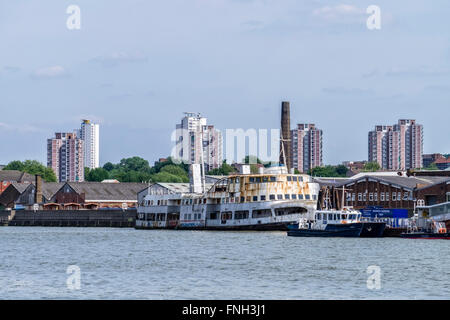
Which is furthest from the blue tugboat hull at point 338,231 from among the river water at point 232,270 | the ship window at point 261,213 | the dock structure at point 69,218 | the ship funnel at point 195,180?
the dock structure at point 69,218

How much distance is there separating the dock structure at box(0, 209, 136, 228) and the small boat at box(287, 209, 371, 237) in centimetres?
5411

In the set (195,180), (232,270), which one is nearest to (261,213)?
(195,180)

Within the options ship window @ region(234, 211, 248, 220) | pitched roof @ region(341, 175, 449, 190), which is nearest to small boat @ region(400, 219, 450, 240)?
ship window @ region(234, 211, 248, 220)

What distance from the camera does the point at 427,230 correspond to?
85812 mm

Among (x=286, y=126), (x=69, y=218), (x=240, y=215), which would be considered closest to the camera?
(x=240, y=215)

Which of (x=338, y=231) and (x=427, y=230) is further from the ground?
(x=427, y=230)

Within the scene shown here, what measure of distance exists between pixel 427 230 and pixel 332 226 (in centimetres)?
845

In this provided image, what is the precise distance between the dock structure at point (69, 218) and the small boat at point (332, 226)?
54.1 m

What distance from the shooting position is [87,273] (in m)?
50.9

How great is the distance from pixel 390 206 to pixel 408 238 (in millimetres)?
30433

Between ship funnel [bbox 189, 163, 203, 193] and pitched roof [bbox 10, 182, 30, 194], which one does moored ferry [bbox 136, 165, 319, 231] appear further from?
pitched roof [bbox 10, 182, 30, 194]

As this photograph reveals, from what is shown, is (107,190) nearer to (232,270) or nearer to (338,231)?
(338,231)

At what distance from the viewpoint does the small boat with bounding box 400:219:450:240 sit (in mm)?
82375
